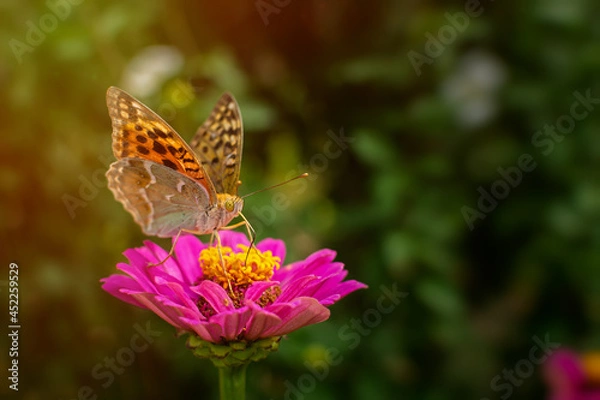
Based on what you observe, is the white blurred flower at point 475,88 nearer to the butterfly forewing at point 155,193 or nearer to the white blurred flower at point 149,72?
the white blurred flower at point 149,72

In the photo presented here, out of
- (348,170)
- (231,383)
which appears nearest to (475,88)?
(348,170)

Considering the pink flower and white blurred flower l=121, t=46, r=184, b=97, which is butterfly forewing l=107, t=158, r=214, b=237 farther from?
white blurred flower l=121, t=46, r=184, b=97

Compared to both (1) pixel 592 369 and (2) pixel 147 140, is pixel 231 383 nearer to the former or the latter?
(2) pixel 147 140

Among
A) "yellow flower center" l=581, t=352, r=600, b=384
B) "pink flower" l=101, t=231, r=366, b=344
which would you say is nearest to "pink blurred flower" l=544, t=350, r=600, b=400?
"yellow flower center" l=581, t=352, r=600, b=384

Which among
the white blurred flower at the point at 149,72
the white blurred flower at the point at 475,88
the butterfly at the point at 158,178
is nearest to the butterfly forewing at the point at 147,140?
the butterfly at the point at 158,178

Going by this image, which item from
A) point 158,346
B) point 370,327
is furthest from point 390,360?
point 158,346

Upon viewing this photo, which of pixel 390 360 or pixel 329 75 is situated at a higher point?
pixel 329 75

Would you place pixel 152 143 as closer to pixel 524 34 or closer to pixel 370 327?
pixel 370 327
